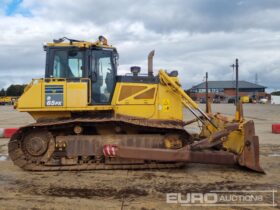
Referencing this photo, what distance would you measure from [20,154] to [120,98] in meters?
2.87

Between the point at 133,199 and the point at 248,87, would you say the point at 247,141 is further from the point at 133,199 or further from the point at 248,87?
the point at 248,87

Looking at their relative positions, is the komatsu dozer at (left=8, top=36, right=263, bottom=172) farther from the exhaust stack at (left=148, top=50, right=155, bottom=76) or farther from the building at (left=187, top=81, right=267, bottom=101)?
the building at (left=187, top=81, right=267, bottom=101)

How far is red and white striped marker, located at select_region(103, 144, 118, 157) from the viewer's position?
9787 millimetres

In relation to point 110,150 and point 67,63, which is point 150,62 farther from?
point 110,150

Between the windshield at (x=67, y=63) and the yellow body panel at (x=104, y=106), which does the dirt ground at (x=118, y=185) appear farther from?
the windshield at (x=67, y=63)

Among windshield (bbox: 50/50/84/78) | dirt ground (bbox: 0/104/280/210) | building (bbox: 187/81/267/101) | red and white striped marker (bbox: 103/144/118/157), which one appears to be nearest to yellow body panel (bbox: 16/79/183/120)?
windshield (bbox: 50/50/84/78)

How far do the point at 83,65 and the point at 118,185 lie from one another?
3512mm

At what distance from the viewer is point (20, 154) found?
1021 centimetres

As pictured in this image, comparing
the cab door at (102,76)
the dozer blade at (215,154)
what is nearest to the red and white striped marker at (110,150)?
the dozer blade at (215,154)

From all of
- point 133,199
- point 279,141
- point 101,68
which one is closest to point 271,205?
point 133,199
